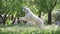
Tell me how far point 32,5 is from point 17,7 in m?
4.55

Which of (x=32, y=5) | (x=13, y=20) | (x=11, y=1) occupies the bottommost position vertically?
(x=13, y=20)

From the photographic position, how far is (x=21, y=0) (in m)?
14.4

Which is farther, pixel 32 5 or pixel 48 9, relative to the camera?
pixel 32 5

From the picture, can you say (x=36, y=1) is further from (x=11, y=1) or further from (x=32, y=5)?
(x=11, y=1)

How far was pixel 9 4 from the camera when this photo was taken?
13828mm

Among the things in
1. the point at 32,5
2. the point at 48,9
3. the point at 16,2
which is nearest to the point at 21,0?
→ the point at 16,2

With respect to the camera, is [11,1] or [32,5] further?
[32,5]

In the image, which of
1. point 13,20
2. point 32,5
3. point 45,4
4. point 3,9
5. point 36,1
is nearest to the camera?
point 3,9

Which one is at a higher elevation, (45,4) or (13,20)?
(45,4)

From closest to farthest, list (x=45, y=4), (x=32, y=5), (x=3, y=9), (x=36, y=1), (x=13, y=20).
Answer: (x=3, y=9), (x=45, y=4), (x=36, y=1), (x=32, y=5), (x=13, y=20)

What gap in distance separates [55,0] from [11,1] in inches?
188

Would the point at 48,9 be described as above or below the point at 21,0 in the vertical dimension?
below

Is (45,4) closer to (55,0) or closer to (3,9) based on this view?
(55,0)

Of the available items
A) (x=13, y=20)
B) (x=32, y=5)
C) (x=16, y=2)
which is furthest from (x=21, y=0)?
(x=13, y=20)
